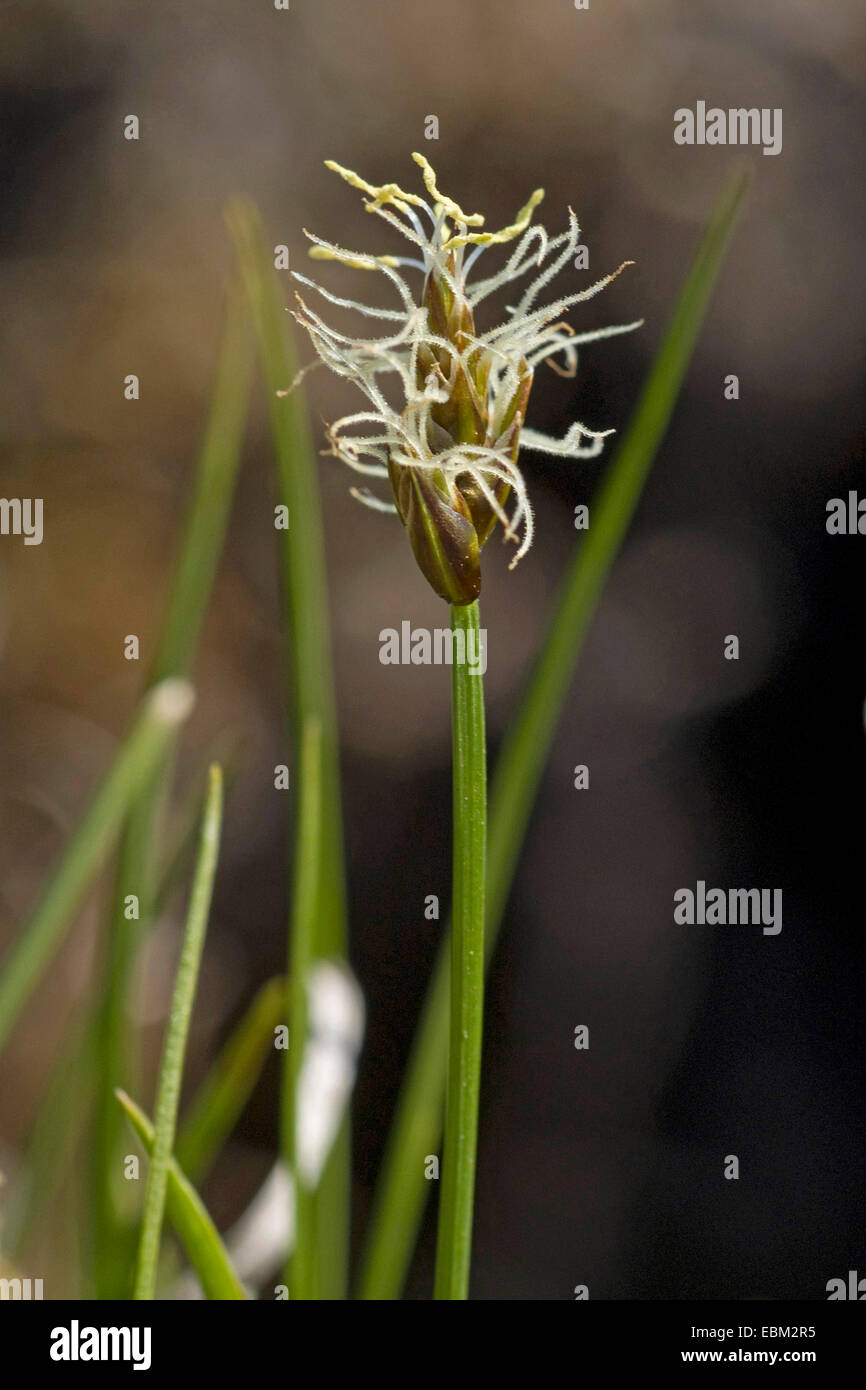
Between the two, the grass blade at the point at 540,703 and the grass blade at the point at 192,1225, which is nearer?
the grass blade at the point at 192,1225

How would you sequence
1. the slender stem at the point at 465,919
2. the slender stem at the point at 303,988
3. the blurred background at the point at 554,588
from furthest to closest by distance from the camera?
the blurred background at the point at 554,588
the slender stem at the point at 303,988
the slender stem at the point at 465,919

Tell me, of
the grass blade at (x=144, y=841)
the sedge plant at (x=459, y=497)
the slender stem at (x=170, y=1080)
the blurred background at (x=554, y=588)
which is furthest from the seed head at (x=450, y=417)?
the blurred background at (x=554, y=588)

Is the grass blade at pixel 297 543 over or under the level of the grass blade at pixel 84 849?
over

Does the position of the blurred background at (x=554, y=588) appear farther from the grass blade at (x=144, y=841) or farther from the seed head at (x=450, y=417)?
the seed head at (x=450, y=417)

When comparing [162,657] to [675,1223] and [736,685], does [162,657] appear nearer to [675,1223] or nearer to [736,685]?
[736,685]

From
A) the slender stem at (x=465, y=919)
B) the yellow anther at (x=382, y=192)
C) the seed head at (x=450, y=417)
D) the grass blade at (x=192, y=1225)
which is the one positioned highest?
the yellow anther at (x=382, y=192)

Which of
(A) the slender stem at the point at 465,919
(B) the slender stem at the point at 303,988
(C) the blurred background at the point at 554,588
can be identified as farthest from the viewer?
(C) the blurred background at the point at 554,588

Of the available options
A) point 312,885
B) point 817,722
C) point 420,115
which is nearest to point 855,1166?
point 817,722
